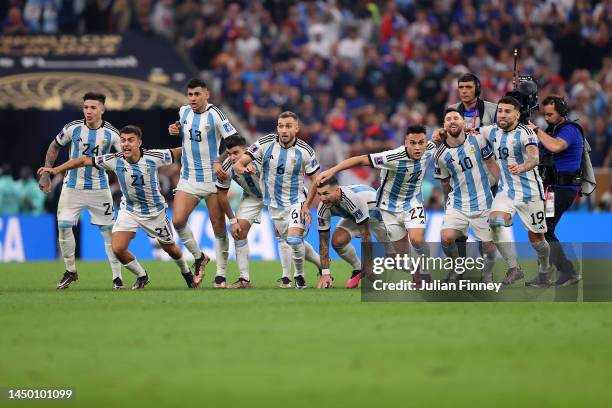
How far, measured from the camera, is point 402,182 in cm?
1420

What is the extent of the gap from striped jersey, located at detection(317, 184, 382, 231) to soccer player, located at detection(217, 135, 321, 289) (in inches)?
24.3

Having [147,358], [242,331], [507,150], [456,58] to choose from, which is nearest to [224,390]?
[147,358]

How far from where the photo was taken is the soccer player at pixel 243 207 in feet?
49.5

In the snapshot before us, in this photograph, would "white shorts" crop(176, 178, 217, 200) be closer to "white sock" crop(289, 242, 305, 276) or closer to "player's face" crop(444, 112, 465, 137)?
"white sock" crop(289, 242, 305, 276)

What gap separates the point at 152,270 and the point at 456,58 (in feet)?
32.2

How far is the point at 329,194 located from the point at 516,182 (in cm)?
218

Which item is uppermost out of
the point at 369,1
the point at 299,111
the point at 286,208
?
the point at 369,1

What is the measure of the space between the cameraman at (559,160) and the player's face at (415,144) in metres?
1.20

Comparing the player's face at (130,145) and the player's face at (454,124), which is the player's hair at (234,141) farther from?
the player's face at (454,124)

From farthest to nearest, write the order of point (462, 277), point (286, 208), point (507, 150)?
point (286, 208), point (507, 150), point (462, 277)

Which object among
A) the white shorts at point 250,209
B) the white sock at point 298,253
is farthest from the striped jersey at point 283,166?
the white sock at point 298,253

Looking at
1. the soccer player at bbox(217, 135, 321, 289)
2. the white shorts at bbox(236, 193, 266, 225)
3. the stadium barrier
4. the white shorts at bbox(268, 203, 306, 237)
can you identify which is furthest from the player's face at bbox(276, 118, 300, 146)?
the stadium barrier

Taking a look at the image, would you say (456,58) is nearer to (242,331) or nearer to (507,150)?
(507,150)

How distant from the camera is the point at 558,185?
14.2m
